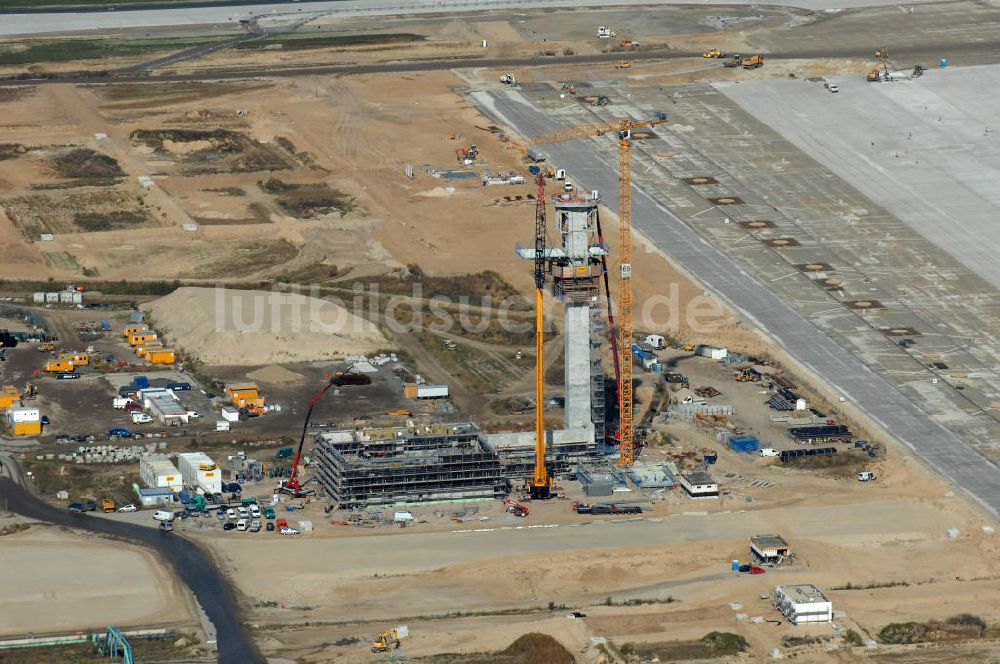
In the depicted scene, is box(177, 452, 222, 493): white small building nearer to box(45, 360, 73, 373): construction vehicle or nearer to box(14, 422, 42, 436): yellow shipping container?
box(14, 422, 42, 436): yellow shipping container

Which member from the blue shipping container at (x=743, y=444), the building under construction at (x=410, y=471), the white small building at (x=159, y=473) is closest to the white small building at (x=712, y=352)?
the blue shipping container at (x=743, y=444)

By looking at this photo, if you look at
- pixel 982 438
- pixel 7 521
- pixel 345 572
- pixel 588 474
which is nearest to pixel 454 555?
pixel 345 572

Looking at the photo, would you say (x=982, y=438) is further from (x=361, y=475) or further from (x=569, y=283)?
(x=361, y=475)

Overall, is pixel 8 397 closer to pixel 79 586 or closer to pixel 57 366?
pixel 57 366

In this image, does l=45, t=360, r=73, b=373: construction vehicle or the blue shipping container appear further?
l=45, t=360, r=73, b=373: construction vehicle

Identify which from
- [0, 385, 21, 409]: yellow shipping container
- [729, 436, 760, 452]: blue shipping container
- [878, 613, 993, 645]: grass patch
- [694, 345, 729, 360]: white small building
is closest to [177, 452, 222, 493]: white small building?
[0, 385, 21, 409]: yellow shipping container

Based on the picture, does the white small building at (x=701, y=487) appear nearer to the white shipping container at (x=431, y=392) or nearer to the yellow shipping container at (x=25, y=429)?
the white shipping container at (x=431, y=392)

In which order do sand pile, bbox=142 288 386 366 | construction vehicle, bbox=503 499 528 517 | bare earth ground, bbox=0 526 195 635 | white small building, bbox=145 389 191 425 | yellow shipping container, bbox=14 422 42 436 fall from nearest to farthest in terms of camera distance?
bare earth ground, bbox=0 526 195 635, construction vehicle, bbox=503 499 528 517, yellow shipping container, bbox=14 422 42 436, white small building, bbox=145 389 191 425, sand pile, bbox=142 288 386 366
